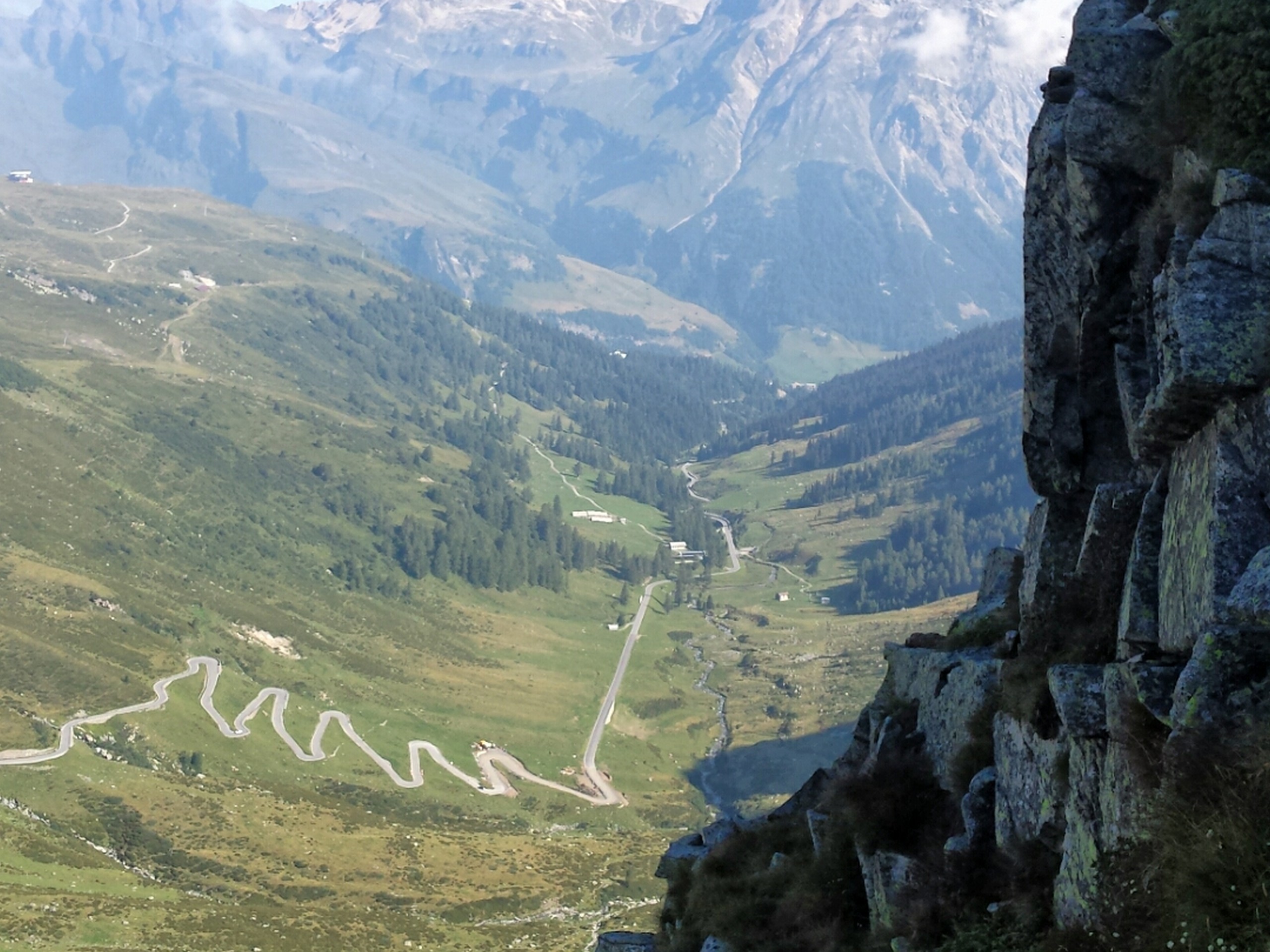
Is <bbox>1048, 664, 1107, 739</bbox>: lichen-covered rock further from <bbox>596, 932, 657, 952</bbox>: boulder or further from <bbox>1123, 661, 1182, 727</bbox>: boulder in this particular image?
<bbox>596, 932, 657, 952</bbox>: boulder

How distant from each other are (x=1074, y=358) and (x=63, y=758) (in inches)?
6299

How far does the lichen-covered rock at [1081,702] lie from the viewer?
68.5 feet

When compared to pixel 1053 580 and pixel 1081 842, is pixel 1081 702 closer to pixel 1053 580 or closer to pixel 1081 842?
pixel 1081 842

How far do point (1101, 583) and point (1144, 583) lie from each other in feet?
9.62

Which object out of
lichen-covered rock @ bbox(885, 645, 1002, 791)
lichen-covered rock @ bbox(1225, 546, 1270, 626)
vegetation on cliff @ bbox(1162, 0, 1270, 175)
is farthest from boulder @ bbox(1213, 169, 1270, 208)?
lichen-covered rock @ bbox(885, 645, 1002, 791)

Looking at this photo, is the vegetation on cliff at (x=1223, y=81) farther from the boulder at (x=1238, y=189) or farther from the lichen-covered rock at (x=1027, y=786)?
the lichen-covered rock at (x=1027, y=786)

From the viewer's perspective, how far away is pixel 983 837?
83.5ft

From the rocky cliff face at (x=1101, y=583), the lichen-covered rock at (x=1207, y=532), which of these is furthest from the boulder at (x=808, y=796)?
the lichen-covered rock at (x=1207, y=532)

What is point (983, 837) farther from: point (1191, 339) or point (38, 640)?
point (38, 640)

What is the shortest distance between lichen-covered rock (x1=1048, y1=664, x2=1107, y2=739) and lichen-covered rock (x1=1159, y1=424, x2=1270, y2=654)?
1316 mm

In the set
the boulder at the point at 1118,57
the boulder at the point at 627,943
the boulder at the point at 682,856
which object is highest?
the boulder at the point at 1118,57

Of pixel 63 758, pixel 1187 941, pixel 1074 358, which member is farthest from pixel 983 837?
pixel 63 758

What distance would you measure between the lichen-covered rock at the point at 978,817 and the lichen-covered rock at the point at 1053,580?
301 centimetres

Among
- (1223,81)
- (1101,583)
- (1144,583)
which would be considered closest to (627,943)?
(1101,583)
